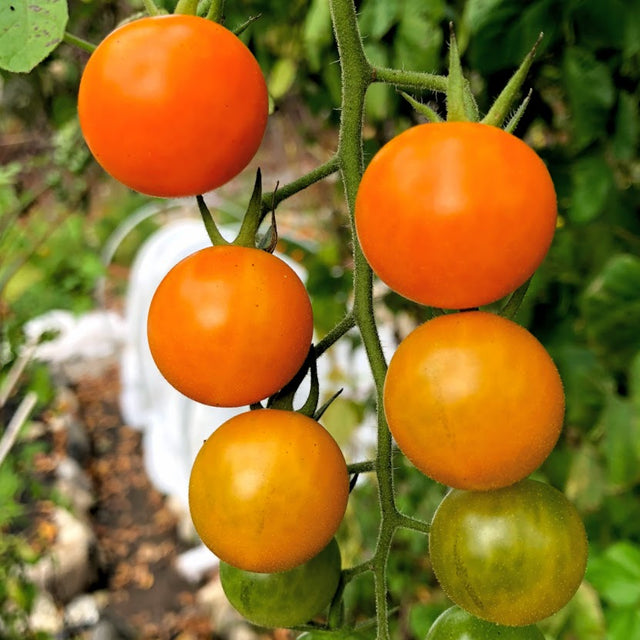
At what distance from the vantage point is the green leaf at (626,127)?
3.42ft

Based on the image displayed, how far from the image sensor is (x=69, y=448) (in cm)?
379

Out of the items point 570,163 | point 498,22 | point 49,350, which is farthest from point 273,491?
point 49,350

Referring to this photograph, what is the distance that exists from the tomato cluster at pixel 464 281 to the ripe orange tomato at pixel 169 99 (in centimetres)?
12

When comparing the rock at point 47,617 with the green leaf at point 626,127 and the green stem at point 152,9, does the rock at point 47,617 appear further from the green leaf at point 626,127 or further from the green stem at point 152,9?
the green stem at point 152,9

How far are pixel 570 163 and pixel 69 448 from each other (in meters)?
3.24

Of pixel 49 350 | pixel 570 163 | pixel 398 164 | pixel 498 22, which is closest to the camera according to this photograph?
pixel 398 164

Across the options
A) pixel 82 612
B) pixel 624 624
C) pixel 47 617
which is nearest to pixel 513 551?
pixel 624 624

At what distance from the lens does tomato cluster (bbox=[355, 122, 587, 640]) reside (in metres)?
0.44

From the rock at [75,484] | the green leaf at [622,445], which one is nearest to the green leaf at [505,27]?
the green leaf at [622,445]

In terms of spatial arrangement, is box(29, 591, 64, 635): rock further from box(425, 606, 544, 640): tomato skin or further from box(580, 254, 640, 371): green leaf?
box(425, 606, 544, 640): tomato skin

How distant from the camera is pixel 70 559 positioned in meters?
2.96

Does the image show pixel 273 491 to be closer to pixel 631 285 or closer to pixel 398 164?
pixel 398 164

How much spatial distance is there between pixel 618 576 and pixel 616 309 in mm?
370

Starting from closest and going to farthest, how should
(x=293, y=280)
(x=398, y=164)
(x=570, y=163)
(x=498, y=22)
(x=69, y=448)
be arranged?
(x=398, y=164) < (x=293, y=280) < (x=498, y=22) < (x=570, y=163) < (x=69, y=448)
